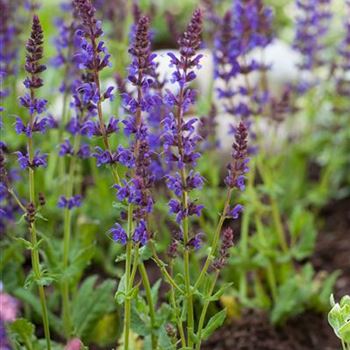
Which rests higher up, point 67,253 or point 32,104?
point 32,104

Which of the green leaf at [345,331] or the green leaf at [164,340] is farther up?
the green leaf at [345,331]

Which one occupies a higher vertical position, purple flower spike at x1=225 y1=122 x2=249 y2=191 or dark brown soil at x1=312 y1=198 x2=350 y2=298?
purple flower spike at x1=225 y1=122 x2=249 y2=191

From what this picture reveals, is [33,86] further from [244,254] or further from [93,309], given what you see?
[244,254]

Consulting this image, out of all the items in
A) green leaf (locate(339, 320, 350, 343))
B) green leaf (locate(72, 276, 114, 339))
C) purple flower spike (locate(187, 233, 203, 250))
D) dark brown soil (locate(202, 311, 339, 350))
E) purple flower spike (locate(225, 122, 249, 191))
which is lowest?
dark brown soil (locate(202, 311, 339, 350))

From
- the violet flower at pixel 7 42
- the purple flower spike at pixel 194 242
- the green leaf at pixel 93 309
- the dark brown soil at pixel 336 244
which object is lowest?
the dark brown soil at pixel 336 244

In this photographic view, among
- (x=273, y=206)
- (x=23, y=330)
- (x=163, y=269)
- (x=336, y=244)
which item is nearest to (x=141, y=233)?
(x=163, y=269)

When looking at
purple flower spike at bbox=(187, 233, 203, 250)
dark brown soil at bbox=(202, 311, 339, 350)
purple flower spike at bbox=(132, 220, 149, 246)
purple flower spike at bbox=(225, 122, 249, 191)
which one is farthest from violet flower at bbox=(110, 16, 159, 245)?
dark brown soil at bbox=(202, 311, 339, 350)

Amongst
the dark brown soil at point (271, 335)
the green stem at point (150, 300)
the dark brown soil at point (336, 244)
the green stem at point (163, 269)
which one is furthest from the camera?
the dark brown soil at point (336, 244)

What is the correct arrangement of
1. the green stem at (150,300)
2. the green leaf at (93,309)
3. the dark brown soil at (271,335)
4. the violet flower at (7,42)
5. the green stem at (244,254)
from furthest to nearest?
the violet flower at (7,42) → the green stem at (244,254) → the dark brown soil at (271,335) → the green leaf at (93,309) → the green stem at (150,300)

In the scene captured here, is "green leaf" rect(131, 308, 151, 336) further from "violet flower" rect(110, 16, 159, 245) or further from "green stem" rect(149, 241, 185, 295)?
"violet flower" rect(110, 16, 159, 245)

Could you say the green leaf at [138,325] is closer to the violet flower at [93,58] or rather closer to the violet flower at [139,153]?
the violet flower at [139,153]

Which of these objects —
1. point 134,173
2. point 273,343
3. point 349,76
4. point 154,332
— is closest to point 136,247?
point 134,173

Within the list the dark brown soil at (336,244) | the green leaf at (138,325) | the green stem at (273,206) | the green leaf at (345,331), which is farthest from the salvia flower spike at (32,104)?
the dark brown soil at (336,244)

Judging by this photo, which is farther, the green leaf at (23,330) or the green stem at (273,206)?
the green stem at (273,206)
